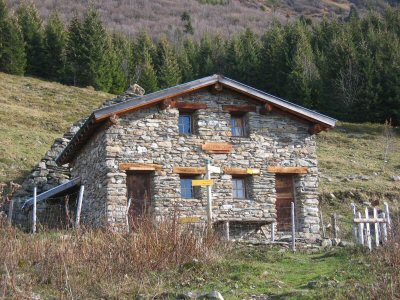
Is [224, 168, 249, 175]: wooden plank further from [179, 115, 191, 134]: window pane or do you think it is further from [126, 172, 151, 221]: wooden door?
[126, 172, 151, 221]: wooden door

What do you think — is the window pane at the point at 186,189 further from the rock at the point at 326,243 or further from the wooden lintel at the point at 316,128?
the wooden lintel at the point at 316,128

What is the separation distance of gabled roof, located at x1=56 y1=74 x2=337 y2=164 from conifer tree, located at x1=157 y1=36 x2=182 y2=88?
115 ft

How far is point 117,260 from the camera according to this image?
10.2m

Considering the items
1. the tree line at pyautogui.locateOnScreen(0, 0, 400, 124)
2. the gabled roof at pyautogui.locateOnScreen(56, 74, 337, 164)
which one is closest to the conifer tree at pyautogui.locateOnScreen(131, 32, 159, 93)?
the tree line at pyautogui.locateOnScreen(0, 0, 400, 124)

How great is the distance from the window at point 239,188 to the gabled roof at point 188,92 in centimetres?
264

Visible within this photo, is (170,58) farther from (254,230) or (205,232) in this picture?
(205,232)

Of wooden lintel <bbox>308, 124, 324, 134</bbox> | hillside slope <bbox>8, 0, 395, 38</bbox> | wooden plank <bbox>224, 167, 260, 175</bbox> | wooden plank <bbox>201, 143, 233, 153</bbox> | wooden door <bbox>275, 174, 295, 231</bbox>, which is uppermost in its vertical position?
hillside slope <bbox>8, 0, 395, 38</bbox>

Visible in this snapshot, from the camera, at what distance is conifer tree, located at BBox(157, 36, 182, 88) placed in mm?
55934

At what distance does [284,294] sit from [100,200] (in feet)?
32.1

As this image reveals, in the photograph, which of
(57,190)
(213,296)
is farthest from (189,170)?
(213,296)

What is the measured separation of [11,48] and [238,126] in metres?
34.7

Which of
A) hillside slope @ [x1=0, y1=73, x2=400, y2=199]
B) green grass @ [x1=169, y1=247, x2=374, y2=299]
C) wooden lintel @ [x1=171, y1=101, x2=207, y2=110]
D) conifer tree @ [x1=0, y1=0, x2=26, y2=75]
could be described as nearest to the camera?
green grass @ [x1=169, y1=247, x2=374, y2=299]

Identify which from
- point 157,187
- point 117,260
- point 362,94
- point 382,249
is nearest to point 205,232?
point 117,260

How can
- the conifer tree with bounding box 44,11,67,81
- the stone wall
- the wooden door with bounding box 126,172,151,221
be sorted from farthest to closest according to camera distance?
the conifer tree with bounding box 44,11,67,81
the wooden door with bounding box 126,172,151,221
the stone wall
